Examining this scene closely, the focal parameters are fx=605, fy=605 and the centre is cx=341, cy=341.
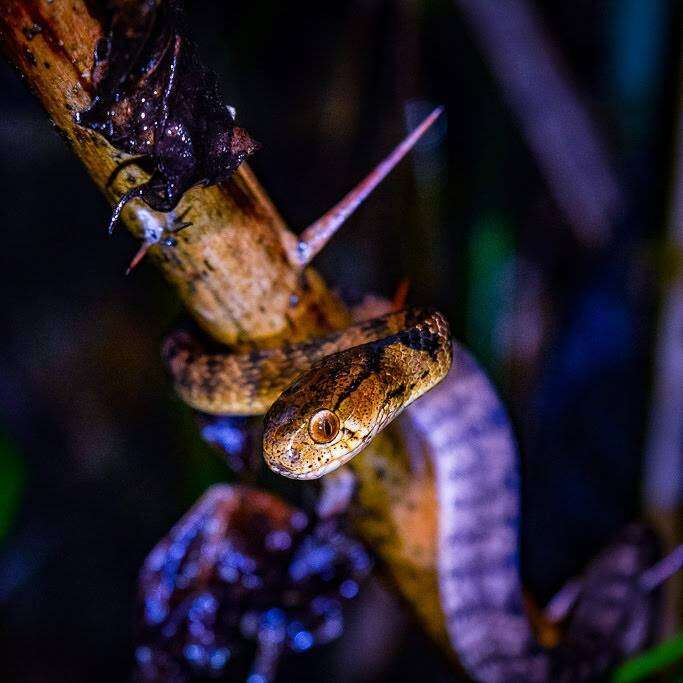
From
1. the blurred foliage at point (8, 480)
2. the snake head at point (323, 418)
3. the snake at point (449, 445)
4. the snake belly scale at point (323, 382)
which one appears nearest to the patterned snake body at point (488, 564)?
the snake at point (449, 445)

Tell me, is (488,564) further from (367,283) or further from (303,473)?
(367,283)

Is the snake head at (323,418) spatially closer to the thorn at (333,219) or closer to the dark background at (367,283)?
the thorn at (333,219)

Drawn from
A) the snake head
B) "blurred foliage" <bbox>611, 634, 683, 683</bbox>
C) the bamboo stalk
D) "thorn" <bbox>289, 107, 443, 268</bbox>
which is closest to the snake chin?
the snake head

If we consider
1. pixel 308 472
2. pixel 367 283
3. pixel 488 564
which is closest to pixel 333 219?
pixel 308 472

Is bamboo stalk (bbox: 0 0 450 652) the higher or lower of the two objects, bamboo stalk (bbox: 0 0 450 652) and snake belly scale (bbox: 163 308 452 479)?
the higher

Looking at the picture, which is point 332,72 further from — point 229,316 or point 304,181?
point 229,316

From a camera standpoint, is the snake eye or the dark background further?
the dark background

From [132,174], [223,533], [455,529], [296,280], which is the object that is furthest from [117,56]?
[455,529]

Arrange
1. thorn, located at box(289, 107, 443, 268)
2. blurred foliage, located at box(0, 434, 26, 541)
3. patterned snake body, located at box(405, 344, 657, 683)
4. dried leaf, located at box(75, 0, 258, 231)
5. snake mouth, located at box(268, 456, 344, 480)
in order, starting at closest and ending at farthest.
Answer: dried leaf, located at box(75, 0, 258, 231) < thorn, located at box(289, 107, 443, 268) < snake mouth, located at box(268, 456, 344, 480) < blurred foliage, located at box(0, 434, 26, 541) < patterned snake body, located at box(405, 344, 657, 683)

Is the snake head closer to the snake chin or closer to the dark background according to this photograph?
the snake chin
